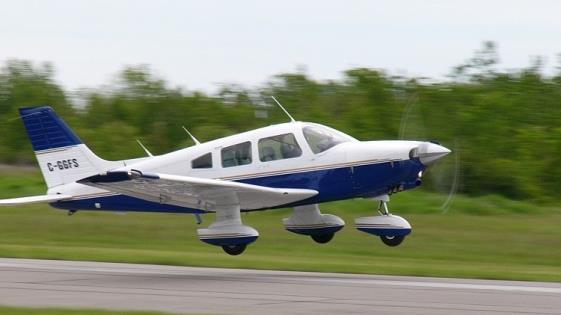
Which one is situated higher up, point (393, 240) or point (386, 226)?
point (386, 226)

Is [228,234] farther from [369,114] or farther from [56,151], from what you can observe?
[369,114]

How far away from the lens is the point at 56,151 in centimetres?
2094

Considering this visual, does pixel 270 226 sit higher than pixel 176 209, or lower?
lower

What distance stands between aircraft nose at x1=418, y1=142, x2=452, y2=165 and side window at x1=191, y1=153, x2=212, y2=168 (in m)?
→ 3.58

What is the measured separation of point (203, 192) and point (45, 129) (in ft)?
11.3

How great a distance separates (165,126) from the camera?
5606 cm

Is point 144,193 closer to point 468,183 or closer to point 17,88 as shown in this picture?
point 468,183

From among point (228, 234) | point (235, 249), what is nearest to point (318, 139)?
point (228, 234)

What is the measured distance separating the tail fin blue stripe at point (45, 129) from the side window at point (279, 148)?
3678 mm

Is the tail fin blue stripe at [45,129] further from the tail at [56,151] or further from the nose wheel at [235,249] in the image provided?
the nose wheel at [235,249]

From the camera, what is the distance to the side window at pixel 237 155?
64.4 ft

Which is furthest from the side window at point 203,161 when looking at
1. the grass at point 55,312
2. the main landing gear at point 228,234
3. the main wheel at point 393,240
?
the grass at point 55,312

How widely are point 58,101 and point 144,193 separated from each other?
1901 inches

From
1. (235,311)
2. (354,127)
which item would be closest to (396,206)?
(354,127)
